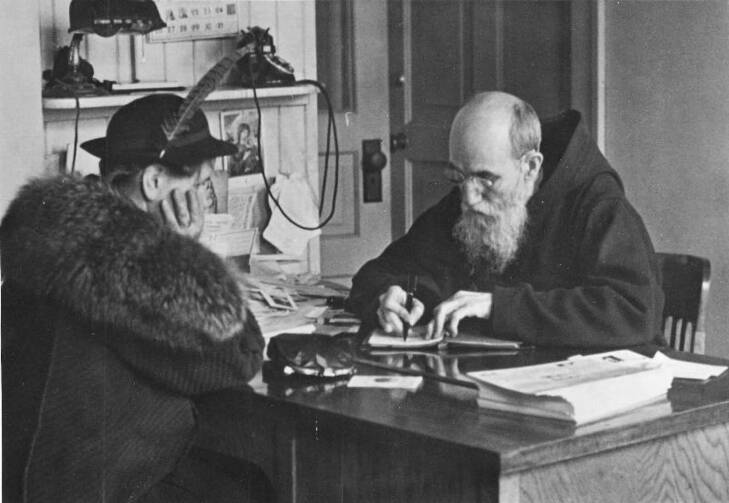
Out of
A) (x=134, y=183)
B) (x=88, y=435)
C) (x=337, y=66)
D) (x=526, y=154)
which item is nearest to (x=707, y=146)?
(x=526, y=154)

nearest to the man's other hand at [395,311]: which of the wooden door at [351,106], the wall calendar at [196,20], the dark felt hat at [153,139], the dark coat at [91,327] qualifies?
the dark felt hat at [153,139]

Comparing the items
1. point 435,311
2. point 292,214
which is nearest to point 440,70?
point 292,214

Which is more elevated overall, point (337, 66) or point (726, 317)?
point (337, 66)

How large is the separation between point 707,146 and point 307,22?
4.76 ft

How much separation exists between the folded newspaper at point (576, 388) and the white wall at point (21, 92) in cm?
146

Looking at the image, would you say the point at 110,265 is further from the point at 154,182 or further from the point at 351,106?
the point at 351,106

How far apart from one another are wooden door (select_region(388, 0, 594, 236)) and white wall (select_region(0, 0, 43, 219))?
240 centimetres

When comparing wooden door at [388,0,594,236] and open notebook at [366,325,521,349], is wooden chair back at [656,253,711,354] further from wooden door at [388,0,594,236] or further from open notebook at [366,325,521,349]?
wooden door at [388,0,594,236]

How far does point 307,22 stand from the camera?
4047 millimetres

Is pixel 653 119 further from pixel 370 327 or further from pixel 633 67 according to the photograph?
pixel 370 327

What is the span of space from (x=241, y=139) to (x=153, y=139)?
1.44 m

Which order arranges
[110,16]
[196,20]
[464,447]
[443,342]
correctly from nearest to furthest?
[464,447]
[443,342]
[110,16]
[196,20]

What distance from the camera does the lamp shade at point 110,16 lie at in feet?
10.7

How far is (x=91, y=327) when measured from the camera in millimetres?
2066
